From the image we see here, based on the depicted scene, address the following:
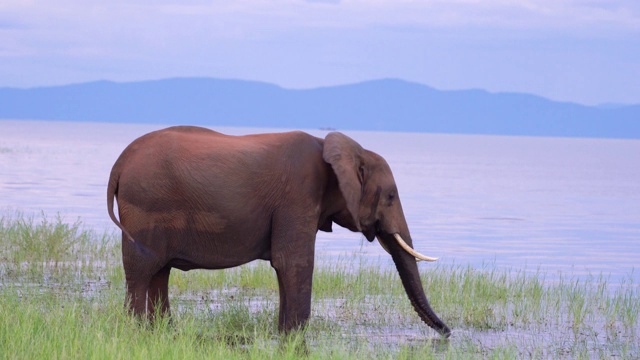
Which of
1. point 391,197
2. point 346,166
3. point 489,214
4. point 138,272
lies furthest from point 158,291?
point 489,214

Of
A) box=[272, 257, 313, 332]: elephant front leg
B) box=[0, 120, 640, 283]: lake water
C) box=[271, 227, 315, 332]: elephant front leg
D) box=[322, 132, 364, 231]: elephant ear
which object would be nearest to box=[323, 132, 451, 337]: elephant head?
box=[322, 132, 364, 231]: elephant ear

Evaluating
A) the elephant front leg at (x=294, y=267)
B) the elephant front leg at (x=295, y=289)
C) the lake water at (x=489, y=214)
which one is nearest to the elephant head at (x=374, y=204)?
the elephant front leg at (x=294, y=267)

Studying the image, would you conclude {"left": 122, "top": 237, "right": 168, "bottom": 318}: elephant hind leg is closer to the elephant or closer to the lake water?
the elephant

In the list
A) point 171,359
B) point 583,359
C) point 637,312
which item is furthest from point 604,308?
point 171,359

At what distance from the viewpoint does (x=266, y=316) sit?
10.2 m

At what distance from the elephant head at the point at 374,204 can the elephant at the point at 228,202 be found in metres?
0.01

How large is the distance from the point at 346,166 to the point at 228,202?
1.00 m

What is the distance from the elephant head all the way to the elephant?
0.01 meters

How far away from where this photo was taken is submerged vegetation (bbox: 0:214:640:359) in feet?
26.7

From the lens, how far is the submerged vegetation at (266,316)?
8.15m

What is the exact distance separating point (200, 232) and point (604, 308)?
5.48 m

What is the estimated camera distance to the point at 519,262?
19.3 meters

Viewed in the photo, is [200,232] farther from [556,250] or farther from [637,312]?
[556,250]

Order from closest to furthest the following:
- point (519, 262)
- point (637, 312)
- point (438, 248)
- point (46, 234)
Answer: point (637, 312), point (46, 234), point (519, 262), point (438, 248)
